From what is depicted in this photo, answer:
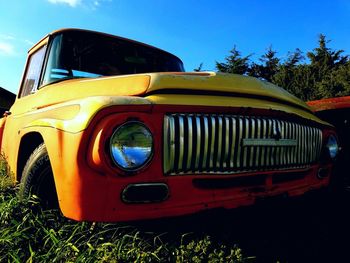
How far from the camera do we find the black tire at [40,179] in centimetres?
211

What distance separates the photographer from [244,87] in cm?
224

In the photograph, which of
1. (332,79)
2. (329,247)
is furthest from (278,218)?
(332,79)

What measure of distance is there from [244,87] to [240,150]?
17.8 inches

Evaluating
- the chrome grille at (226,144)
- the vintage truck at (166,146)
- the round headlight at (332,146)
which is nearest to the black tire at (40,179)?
the vintage truck at (166,146)

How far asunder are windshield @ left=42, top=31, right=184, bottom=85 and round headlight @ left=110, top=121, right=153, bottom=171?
1409mm

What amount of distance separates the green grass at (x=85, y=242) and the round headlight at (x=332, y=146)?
135cm

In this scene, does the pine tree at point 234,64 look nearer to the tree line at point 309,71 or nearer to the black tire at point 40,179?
the tree line at point 309,71

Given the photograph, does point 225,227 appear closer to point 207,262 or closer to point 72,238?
point 207,262

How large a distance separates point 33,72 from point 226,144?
2.36m

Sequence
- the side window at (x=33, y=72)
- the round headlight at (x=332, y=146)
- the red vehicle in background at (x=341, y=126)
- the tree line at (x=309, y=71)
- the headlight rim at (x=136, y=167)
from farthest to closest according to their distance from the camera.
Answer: the tree line at (x=309, y=71) → the red vehicle in background at (x=341, y=126) → the side window at (x=33, y=72) → the round headlight at (x=332, y=146) → the headlight rim at (x=136, y=167)

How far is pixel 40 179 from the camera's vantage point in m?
2.23

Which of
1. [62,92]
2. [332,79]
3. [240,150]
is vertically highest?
[332,79]

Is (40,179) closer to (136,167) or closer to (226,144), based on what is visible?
(136,167)

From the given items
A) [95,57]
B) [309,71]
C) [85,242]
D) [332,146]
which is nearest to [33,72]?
[95,57]
